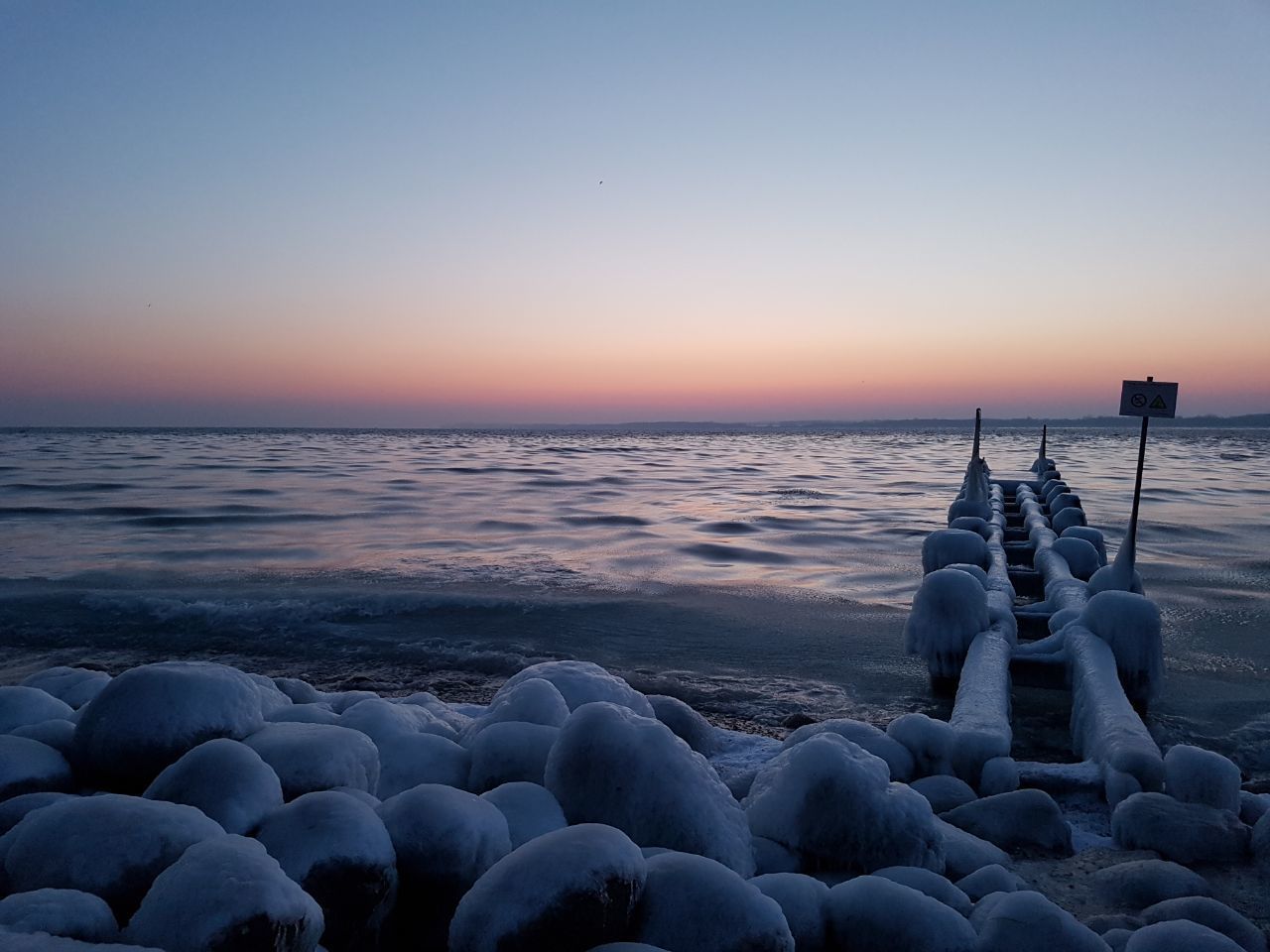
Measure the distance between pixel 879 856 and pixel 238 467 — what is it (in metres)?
29.4

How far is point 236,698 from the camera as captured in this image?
2.74 metres

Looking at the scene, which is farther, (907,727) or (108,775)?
(907,727)

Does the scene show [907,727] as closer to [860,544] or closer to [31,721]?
[31,721]

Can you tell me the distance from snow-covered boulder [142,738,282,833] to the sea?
3.58 meters

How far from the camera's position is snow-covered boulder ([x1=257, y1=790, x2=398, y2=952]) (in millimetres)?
1962

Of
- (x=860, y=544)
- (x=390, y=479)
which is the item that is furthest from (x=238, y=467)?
(x=860, y=544)

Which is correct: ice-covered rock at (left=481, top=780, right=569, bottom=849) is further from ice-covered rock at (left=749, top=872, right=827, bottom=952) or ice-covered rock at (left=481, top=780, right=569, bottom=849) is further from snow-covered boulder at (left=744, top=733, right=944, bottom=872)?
snow-covered boulder at (left=744, top=733, right=944, bottom=872)

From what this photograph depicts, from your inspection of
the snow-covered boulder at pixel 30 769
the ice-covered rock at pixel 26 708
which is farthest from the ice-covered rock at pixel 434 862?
the ice-covered rock at pixel 26 708

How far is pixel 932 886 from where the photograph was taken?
2.45 m

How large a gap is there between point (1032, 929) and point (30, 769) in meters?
3.09

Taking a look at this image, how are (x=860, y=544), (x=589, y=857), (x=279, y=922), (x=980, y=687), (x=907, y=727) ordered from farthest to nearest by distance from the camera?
(x=860, y=544), (x=980, y=687), (x=907, y=727), (x=589, y=857), (x=279, y=922)

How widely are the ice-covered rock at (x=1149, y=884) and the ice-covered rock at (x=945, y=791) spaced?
70 centimetres

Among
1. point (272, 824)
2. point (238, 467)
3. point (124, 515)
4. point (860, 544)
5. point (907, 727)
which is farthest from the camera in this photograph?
point (238, 467)

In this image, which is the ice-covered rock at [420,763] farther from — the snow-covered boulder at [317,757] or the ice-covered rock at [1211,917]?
the ice-covered rock at [1211,917]
